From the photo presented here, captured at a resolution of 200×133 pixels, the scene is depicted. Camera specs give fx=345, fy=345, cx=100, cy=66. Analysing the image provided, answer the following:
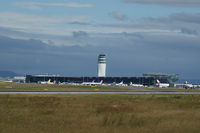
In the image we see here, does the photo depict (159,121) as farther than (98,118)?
No

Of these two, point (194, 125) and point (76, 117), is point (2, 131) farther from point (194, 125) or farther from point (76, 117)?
point (194, 125)

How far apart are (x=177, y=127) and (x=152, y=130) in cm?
237

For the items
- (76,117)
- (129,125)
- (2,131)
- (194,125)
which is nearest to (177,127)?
(194,125)

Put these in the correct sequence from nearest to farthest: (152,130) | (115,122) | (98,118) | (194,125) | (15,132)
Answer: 1. (15,132)
2. (152,130)
3. (194,125)
4. (115,122)
5. (98,118)

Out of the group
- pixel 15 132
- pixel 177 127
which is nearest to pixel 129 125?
pixel 177 127

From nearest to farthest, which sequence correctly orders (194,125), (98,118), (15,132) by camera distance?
(15,132), (194,125), (98,118)

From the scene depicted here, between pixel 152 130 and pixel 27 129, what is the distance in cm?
860

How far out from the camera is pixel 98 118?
100 feet

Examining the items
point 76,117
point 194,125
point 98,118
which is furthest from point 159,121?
point 76,117

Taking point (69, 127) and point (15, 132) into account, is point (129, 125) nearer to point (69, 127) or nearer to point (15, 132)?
point (69, 127)

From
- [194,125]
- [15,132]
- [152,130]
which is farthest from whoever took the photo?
[194,125]

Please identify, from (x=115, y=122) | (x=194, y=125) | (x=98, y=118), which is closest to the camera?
(x=194, y=125)

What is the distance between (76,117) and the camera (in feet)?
102

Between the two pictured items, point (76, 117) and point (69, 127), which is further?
point (76, 117)
